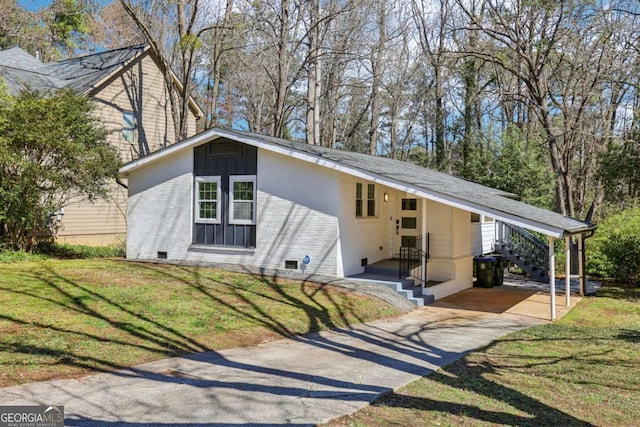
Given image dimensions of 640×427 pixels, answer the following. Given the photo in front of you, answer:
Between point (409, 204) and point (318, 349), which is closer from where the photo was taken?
point (318, 349)

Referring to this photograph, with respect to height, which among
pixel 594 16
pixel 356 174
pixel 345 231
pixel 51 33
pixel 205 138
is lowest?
pixel 345 231

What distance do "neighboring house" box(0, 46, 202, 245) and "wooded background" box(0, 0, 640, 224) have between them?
4.10 feet

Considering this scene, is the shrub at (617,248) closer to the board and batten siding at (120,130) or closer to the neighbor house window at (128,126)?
the board and batten siding at (120,130)

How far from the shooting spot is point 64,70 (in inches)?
916

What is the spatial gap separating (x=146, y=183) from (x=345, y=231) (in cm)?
689

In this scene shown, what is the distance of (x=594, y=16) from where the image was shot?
60.1 ft

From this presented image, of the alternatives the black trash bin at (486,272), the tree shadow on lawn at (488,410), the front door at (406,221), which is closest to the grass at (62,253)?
the front door at (406,221)

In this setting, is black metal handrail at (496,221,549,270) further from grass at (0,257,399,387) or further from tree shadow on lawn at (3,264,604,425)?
grass at (0,257,399,387)

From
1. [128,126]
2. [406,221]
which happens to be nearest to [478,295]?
[406,221]

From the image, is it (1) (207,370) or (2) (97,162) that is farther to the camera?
(2) (97,162)

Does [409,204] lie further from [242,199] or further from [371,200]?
[242,199]

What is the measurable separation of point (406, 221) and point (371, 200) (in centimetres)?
165

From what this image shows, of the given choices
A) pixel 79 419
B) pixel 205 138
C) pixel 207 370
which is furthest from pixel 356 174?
pixel 79 419

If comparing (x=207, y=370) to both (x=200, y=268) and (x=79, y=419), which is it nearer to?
(x=79, y=419)
